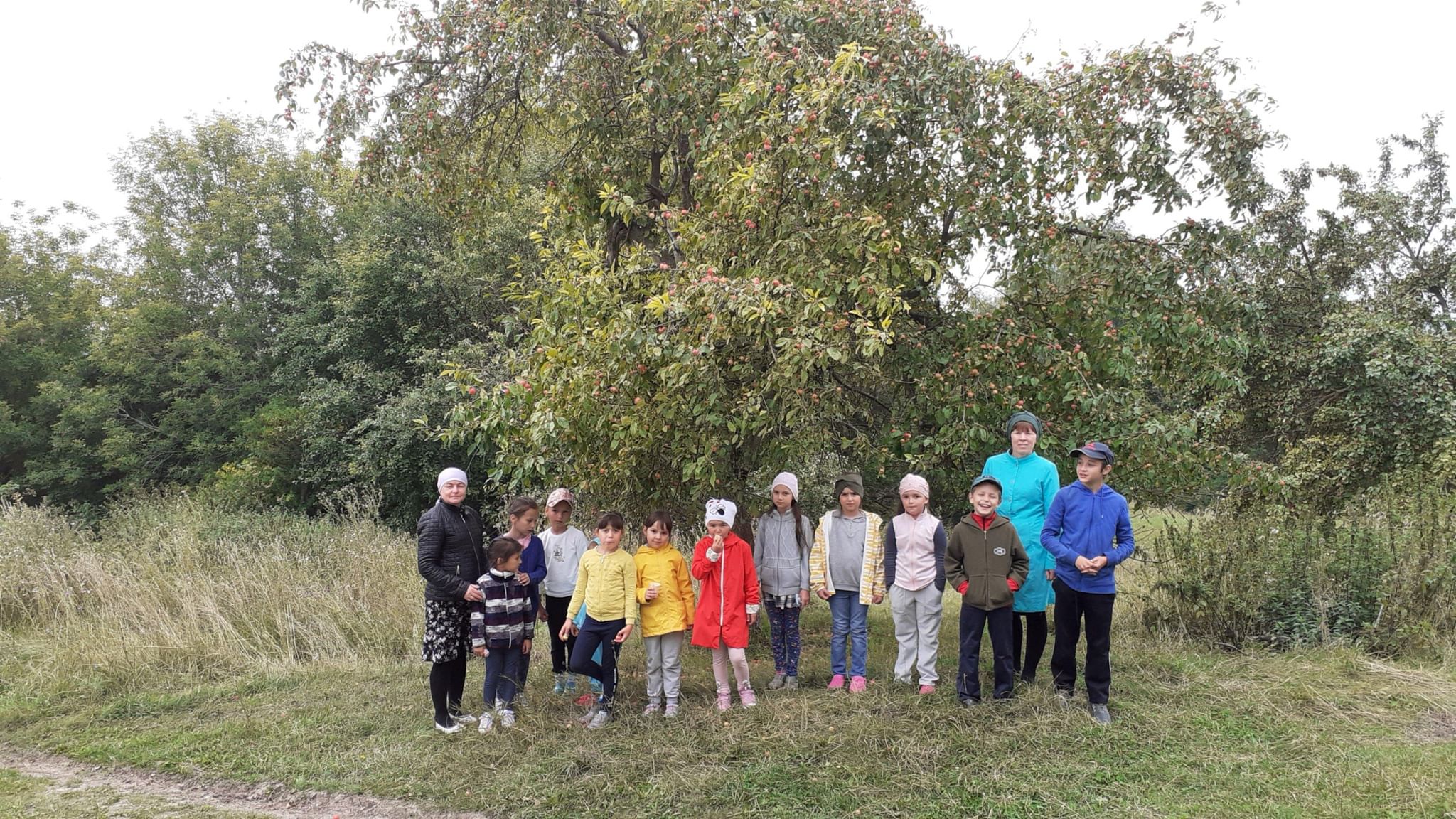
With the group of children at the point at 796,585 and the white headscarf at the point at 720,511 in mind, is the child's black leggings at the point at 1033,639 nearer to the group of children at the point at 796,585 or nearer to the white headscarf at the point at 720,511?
the group of children at the point at 796,585

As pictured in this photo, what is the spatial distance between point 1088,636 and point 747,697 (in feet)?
6.93

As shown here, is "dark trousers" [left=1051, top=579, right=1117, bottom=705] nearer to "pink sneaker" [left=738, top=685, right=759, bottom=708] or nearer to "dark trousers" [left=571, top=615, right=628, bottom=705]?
"pink sneaker" [left=738, top=685, right=759, bottom=708]

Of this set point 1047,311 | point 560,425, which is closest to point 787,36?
point 1047,311

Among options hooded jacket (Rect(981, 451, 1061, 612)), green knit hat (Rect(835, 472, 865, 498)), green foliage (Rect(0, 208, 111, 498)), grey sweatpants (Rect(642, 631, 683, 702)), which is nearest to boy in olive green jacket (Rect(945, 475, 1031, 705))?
hooded jacket (Rect(981, 451, 1061, 612))

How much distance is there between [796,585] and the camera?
5773mm

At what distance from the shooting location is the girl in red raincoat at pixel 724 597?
5348 mm

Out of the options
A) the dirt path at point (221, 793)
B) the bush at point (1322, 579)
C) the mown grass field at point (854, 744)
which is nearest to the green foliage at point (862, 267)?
the bush at point (1322, 579)

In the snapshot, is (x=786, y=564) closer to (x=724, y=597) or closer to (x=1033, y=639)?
(x=724, y=597)

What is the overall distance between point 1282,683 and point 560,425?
492cm

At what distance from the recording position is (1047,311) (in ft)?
20.8

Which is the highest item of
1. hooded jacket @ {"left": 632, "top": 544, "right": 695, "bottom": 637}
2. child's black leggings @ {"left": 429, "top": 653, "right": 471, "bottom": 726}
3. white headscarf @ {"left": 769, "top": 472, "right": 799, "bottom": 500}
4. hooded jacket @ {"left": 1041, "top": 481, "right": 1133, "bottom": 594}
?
white headscarf @ {"left": 769, "top": 472, "right": 799, "bottom": 500}

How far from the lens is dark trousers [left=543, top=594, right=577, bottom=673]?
6016 mm

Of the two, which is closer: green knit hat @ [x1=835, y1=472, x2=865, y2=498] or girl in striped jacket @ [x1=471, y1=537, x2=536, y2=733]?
girl in striped jacket @ [x1=471, y1=537, x2=536, y2=733]

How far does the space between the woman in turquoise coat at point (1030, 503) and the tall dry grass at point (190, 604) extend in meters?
5.36
